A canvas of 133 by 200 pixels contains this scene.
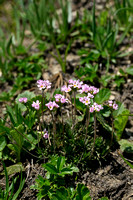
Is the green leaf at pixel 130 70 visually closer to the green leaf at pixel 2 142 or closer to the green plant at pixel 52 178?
the green plant at pixel 52 178

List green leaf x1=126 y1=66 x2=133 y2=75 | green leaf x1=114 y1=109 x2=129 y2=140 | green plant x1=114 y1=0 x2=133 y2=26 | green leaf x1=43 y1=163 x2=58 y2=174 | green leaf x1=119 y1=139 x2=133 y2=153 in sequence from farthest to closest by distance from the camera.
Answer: green plant x1=114 y1=0 x2=133 y2=26 < green leaf x1=126 y1=66 x2=133 y2=75 < green leaf x1=114 y1=109 x2=129 y2=140 < green leaf x1=119 y1=139 x2=133 y2=153 < green leaf x1=43 y1=163 x2=58 y2=174

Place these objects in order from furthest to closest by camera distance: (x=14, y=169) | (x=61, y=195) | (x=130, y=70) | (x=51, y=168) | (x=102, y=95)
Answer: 1. (x=130, y=70)
2. (x=102, y=95)
3. (x=14, y=169)
4. (x=51, y=168)
5. (x=61, y=195)

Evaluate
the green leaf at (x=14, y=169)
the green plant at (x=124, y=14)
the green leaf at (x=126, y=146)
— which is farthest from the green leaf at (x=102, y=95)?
the green plant at (x=124, y=14)

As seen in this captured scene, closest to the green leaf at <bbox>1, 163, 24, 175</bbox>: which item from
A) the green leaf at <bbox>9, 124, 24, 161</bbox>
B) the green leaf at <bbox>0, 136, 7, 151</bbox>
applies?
the green leaf at <bbox>9, 124, 24, 161</bbox>

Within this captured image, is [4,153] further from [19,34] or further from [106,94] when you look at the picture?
[19,34]

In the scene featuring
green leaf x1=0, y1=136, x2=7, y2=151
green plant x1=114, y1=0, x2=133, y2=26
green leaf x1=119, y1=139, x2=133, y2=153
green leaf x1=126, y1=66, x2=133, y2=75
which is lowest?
green leaf x1=119, y1=139, x2=133, y2=153

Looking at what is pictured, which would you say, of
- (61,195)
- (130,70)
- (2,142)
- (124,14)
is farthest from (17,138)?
(124,14)

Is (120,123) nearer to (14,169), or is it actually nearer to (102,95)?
(102,95)

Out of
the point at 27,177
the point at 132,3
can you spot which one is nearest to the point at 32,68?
the point at 27,177

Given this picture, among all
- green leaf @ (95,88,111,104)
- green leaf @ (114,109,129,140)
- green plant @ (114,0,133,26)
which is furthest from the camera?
green plant @ (114,0,133,26)

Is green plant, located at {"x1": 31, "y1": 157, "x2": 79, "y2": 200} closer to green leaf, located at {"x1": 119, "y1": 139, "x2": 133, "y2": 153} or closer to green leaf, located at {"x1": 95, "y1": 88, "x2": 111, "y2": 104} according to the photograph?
green leaf, located at {"x1": 119, "y1": 139, "x2": 133, "y2": 153}

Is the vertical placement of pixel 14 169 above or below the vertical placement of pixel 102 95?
below
